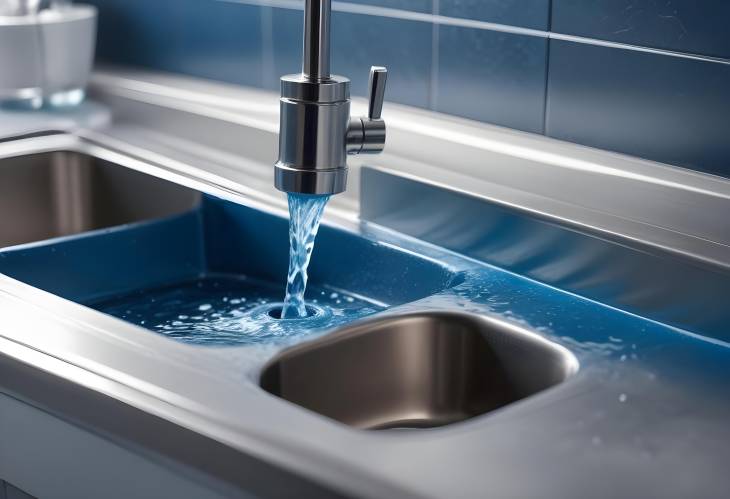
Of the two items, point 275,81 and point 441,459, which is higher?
point 275,81

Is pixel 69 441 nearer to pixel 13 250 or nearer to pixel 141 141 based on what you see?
pixel 13 250

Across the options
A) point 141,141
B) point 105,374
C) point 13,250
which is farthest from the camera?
point 141,141

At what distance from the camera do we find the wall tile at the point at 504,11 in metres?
1.22

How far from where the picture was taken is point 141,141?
1.50m

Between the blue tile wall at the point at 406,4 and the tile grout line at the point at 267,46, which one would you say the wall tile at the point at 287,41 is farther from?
the blue tile wall at the point at 406,4

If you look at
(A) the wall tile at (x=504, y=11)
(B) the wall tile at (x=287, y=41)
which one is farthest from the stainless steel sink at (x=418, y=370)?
(B) the wall tile at (x=287, y=41)

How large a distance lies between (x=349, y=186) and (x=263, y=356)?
0.44 meters

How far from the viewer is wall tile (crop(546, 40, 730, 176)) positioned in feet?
3.52

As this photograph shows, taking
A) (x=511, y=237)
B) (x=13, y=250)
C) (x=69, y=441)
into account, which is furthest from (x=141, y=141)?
(x=69, y=441)

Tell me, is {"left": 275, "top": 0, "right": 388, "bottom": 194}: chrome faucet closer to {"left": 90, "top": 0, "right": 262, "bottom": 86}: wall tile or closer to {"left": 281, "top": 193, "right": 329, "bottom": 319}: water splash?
{"left": 281, "top": 193, "right": 329, "bottom": 319}: water splash

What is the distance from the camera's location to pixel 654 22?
111 centimetres

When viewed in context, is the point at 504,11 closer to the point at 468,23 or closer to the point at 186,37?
the point at 468,23

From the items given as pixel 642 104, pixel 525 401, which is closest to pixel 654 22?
pixel 642 104

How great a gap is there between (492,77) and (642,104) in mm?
205
